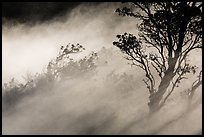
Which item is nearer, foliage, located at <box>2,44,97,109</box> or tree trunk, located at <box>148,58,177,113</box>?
tree trunk, located at <box>148,58,177,113</box>

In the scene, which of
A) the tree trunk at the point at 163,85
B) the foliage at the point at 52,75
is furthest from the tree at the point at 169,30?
→ the foliage at the point at 52,75

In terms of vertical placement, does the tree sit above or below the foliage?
below

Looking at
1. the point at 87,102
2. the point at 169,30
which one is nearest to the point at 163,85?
the point at 169,30

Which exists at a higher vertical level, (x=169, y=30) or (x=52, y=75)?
(x=52, y=75)

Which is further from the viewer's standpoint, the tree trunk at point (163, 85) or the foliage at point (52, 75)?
the foliage at point (52, 75)

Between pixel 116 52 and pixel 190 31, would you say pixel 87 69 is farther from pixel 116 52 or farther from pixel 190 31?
pixel 190 31

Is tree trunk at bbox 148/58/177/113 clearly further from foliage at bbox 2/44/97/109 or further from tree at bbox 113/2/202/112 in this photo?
foliage at bbox 2/44/97/109

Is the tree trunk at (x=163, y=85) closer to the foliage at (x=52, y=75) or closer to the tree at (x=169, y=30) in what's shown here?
the tree at (x=169, y=30)

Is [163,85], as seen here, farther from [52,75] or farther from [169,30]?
[52,75]

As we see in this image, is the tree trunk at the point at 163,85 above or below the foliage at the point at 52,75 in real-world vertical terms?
below

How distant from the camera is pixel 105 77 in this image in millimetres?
70438

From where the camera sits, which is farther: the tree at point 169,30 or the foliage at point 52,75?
the foliage at point 52,75

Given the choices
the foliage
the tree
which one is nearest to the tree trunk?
the tree

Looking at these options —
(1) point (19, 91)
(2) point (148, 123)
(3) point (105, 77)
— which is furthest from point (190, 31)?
(3) point (105, 77)
